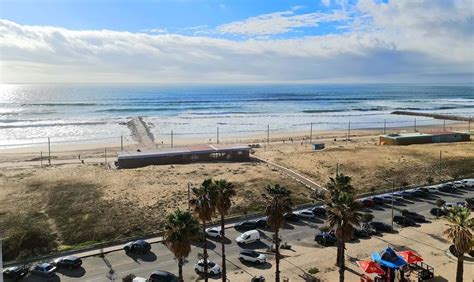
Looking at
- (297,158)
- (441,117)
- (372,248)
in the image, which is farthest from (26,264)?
(441,117)

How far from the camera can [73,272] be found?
33156 millimetres

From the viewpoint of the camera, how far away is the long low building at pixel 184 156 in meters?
67.2

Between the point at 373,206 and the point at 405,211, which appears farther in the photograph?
the point at 373,206

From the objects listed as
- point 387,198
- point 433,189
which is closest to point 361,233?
point 387,198

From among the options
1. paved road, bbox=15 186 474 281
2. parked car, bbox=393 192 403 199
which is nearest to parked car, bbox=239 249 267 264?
paved road, bbox=15 186 474 281

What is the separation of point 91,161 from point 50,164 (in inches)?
266

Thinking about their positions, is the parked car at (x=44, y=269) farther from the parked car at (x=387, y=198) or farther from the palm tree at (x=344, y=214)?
the parked car at (x=387, y=198)

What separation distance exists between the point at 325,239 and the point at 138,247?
16.8 meters

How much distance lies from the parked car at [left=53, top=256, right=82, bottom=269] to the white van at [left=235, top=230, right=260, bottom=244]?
13755mm

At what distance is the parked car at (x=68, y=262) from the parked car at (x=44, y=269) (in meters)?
0.62

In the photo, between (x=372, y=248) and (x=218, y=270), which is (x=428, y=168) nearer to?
(x=372, y=248)

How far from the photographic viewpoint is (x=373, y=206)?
160 ft

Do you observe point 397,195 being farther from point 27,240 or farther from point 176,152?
point 27,240

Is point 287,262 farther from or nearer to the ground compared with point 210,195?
nearer to the ground
